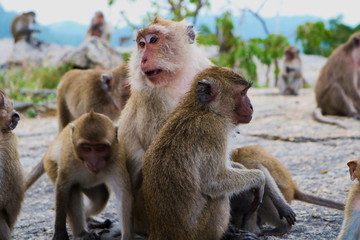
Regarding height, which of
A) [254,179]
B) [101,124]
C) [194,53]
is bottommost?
[254,179]

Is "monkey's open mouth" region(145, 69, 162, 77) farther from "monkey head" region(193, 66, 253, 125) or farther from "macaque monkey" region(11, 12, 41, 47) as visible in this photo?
"macaque monkey" region(11, 12, 41, 47)

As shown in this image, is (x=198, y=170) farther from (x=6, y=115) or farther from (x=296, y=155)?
(x=296, y=155)

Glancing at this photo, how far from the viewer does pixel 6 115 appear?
11.6ft

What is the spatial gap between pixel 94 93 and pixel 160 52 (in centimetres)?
308

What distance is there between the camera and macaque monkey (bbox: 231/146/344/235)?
3.51 m

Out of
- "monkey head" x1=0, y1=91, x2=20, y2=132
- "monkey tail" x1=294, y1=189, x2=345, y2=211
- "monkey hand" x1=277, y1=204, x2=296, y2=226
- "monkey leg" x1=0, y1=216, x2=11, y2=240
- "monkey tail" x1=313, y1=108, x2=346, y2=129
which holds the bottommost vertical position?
"monkey tail" x1=313, y1=108, x2=346, y2=129

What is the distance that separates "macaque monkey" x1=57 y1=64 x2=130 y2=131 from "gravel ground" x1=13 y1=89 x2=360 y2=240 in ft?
3.11

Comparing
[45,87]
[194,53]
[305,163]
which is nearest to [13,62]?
[45,87]

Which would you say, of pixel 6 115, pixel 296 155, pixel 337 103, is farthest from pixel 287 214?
pixel 337 103

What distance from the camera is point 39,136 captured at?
9602mm

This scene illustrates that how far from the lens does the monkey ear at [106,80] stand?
6547mm

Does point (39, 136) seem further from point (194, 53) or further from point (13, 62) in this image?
point (13, 62)

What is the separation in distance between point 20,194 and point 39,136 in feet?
20.2

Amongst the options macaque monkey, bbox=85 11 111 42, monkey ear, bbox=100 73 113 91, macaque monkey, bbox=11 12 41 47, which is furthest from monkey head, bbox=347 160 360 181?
macaque monkey, bbox=11 12 41 47
